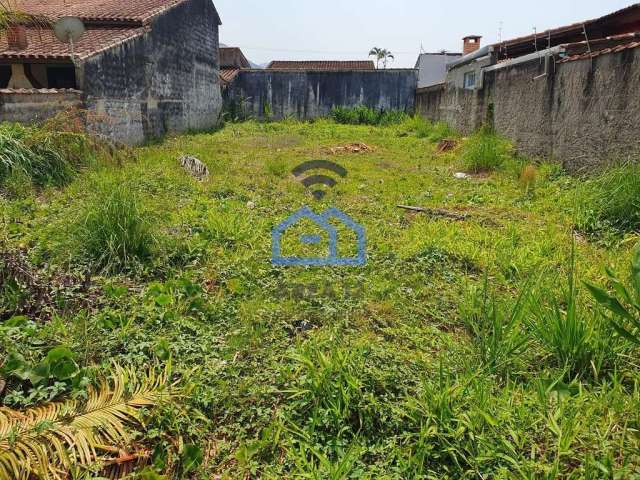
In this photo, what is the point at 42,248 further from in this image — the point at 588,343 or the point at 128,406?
the point at 588,343

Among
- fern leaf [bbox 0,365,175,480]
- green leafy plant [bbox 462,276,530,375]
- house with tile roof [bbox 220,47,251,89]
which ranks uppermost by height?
house with tile roof [bbox 220,47,251,89]

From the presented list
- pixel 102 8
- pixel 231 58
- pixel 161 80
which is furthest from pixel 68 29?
pixel 231 58

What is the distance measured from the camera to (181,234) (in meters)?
3.96

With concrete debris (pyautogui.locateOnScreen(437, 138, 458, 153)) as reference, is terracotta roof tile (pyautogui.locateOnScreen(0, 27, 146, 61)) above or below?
above

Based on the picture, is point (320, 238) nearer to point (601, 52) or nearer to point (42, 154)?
point (42, 154)

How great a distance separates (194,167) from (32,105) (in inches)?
108

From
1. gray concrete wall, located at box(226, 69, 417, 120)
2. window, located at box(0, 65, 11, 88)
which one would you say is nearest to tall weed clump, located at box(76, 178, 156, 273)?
window, located at box(0, 65, 11, 88)

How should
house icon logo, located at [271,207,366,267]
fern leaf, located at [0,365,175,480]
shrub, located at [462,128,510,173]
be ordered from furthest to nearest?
shrub, located at [462,128,510,173] < house icon logo, located at [271,207,366,267] < fern leaf, located at [0,365,175,480]

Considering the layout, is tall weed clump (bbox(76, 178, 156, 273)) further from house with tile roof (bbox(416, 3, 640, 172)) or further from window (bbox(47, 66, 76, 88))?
window (bbox(47, 66, 76, 88))

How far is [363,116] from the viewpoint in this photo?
18.1 metres

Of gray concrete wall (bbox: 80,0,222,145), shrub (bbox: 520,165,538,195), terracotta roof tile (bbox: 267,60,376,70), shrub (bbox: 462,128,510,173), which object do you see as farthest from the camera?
terracotta roof tile (bbox: 267,60,376,70)

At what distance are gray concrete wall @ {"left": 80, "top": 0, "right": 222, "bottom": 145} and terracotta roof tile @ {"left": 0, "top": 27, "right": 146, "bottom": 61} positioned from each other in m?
0.17

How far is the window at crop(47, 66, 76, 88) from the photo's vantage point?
1052 centimetres

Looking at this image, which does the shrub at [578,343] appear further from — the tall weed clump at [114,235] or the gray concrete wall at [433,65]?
the gray concrete wall at [433,65]
